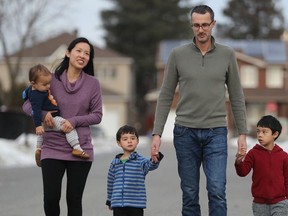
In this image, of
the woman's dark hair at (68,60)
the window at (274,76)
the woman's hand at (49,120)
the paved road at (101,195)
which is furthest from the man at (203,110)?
the window at (274,76)

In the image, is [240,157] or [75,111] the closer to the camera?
[75,111]

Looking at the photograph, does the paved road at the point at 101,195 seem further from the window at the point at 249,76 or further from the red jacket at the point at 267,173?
the window at the point at 249,76

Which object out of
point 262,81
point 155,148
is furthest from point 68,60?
point 262,81

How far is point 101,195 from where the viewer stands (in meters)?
13.4

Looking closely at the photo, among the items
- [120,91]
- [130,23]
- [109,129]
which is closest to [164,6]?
[130,23]

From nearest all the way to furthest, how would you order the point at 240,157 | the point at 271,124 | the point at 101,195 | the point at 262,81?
the point at 240,157 < the point at 271,124 < the point at 101,195 < the point at 262,81

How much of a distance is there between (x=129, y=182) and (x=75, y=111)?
0.81 m

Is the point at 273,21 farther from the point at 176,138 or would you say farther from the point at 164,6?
the point at 176,138

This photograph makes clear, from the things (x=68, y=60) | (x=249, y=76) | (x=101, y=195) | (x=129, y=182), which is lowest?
(x=101, y=195)

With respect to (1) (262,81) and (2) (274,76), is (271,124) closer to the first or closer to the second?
(1) (262,81)

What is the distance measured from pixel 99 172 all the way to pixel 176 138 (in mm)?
12675

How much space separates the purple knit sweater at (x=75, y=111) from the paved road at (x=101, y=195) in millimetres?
3464

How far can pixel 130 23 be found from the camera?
279 ft

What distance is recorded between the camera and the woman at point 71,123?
6938 millimetres
